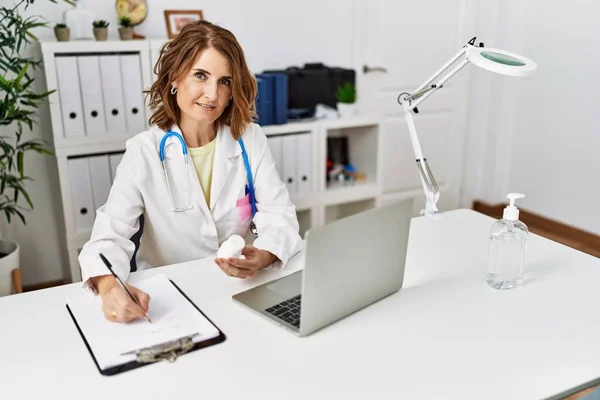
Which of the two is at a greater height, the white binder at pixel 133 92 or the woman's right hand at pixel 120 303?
the white binder at pixel 133 92

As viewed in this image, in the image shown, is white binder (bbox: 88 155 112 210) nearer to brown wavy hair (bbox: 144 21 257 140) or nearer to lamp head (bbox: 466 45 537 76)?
brown wavy hair (bbox: 144 21 257 140)

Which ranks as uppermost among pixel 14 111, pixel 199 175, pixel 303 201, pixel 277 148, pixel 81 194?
pixel 14 111

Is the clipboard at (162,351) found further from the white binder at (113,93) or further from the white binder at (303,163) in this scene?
the white binder at (303,163)

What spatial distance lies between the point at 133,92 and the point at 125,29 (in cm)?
27

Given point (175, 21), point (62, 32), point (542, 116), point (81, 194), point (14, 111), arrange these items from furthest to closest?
point (542, 116), point (175, 21), point (81, 194), point (62, 32), point (14, 111)

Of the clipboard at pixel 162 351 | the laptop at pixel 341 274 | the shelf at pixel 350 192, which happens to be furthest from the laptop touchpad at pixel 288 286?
the shelf at pixel 350 192


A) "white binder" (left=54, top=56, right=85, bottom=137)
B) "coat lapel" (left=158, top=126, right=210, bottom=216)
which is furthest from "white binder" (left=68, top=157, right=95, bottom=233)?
"coat lapel" (left=158, top=126, right=210, bottom=216)

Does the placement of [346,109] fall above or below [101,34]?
below

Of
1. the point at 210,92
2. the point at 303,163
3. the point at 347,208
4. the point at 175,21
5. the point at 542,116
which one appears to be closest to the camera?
the point at 210,92

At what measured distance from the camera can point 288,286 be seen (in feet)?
4.59

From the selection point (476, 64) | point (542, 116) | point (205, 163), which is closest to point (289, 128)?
point (205, 163)

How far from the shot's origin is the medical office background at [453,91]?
298cm

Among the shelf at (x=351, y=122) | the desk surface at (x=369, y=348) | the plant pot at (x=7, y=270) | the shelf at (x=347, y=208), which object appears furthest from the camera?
the shelf at (x=347, y=208)

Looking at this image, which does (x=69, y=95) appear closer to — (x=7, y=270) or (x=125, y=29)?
(x=125, y=29)
